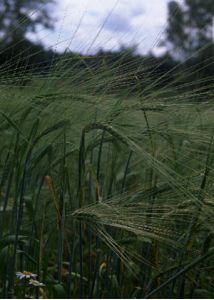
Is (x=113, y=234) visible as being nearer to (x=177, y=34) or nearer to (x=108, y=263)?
(x=108, y=263)

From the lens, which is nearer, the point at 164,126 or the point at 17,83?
the point at 164,126

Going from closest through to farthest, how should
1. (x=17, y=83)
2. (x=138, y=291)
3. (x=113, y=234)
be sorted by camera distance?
(x=17, y=83)
(x=138, y=291)
(x=113, y=234)

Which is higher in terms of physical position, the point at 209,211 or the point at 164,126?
the point at 164,126

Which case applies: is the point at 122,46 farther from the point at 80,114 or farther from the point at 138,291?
the point at 138,291

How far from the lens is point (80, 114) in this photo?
5.95ft

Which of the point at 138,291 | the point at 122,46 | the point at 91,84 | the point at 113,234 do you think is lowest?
the point at 138,291

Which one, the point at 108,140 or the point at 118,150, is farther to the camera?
the point at 118,150

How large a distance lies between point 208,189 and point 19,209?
21.1 inches

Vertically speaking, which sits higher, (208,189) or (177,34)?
(177,34)

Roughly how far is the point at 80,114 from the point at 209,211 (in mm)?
539

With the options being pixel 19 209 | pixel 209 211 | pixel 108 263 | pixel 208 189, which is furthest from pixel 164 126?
pixel 108 263

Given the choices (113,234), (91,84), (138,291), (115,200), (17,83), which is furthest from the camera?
(113,234)

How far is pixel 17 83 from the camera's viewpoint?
190cm

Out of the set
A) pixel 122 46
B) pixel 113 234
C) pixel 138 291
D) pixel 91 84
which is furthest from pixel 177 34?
pixel 138 291
